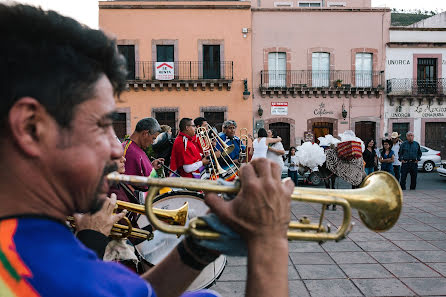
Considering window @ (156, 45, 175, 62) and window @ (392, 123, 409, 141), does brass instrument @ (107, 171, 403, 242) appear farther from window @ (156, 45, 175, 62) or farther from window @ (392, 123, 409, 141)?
window @ (392, 123, 409, 141)

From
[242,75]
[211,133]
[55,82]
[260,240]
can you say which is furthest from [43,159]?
[242,75]

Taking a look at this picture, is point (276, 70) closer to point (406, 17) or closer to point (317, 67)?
point (317, 67)

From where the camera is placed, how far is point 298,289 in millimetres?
3941

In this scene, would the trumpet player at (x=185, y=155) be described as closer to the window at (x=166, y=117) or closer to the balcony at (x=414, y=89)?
the window at (x=166, y=117)

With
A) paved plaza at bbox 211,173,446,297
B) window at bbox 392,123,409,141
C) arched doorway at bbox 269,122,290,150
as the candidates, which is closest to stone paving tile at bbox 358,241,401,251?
paved plaza at bbox 211,173,446,297

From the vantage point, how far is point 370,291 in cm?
386

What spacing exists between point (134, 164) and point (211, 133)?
4191 mm

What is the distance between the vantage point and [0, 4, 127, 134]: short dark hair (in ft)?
2.88

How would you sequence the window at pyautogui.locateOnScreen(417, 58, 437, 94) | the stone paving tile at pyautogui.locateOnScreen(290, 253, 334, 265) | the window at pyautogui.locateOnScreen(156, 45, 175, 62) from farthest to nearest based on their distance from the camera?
the window at pyautogui.locateOnScreen(417, 58, 437, 94) → the window at pyautogui.locateOnScreen(156, 45, 175, 62) → the stone paving tile at pyautogui.locateOnScreen(290, 253, 334, 265)

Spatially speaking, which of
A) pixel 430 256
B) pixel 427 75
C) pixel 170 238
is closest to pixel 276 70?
pixel 427 75

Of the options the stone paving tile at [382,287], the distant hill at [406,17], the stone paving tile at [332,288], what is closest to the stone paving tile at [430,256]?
the stone paving tile at [382,287]

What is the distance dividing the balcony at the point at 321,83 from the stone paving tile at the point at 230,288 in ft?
55.9

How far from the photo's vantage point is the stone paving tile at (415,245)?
528 cm

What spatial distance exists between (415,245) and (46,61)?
579cm
